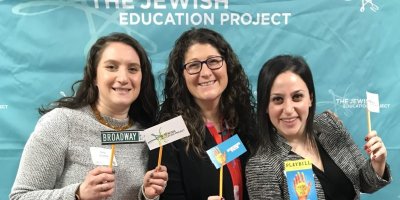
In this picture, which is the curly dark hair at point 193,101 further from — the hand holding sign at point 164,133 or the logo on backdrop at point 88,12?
the logo on backdrop at point 88,12

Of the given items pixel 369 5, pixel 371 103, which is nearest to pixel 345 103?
pixel 369 5

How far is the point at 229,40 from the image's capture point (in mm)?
2000

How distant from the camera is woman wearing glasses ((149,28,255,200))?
141 centimetres

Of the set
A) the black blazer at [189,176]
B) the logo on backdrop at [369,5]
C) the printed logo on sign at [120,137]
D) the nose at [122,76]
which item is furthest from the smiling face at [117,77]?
the logo on backdrop at [369,5]

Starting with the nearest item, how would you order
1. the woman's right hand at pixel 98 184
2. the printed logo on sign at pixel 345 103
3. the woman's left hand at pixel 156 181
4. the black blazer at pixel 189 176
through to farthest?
the woman's right hand at pixel 98 184, the woman's left hand at pixel 156 181, the black blazer at pixel 189 176, the printed logo on sign at pixel 345 103

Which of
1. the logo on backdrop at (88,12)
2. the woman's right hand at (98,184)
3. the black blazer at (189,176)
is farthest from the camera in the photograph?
the logo on backdrop at (88,12)

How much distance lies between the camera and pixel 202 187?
140 cm

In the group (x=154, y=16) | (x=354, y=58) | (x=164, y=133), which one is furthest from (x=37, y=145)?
(x=354, y=58)

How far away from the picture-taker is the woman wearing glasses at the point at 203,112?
141cm

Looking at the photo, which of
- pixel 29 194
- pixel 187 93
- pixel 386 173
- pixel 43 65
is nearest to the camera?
pixel 29 194

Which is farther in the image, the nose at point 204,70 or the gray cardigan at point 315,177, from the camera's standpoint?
the nose at point 204,70

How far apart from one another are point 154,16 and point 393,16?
1274mm

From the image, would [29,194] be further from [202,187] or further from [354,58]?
Result: [354,58]

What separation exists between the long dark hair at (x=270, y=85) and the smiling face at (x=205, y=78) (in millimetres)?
164
